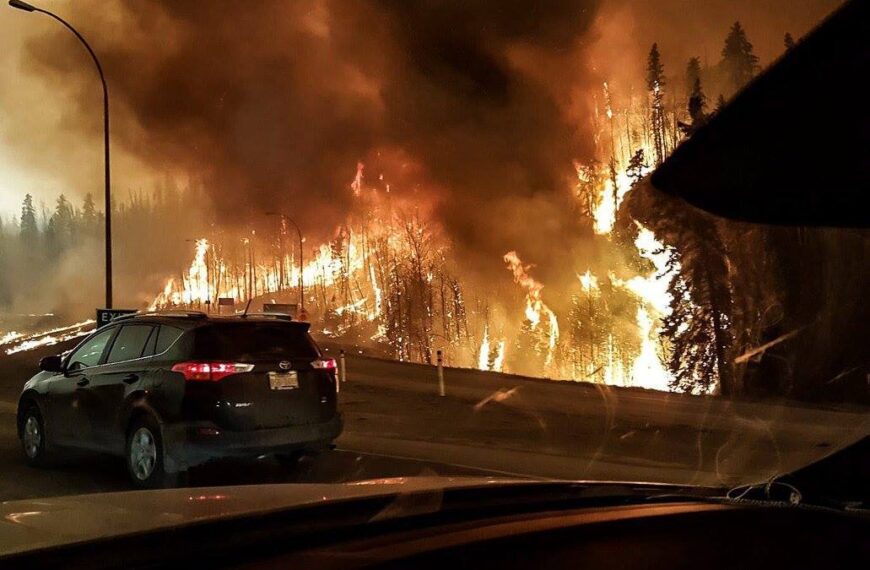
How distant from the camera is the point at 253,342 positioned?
790cm

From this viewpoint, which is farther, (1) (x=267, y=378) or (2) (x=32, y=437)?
(2) (x=32, y=437)

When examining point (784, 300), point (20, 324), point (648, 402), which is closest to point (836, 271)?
point (784, 300)

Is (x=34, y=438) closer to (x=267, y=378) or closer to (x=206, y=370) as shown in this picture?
(x=206, y=370)

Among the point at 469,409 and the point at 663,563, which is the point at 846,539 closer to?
the point at 663,563

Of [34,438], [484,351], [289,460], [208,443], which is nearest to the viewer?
[208,443]

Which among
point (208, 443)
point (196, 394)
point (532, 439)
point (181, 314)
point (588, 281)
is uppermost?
point (588, 281)

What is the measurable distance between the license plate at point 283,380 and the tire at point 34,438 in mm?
3229

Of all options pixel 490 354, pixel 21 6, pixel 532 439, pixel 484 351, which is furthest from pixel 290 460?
pixel 484 351

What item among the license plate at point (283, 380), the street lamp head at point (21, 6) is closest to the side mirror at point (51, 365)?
the license plate at point (283, 380)

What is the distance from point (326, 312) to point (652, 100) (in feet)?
185

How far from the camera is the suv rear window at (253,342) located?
7.64 meters

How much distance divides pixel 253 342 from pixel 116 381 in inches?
61.8

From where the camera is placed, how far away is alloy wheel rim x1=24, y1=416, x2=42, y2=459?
30.4ft

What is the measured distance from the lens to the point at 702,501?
2.84 metres
